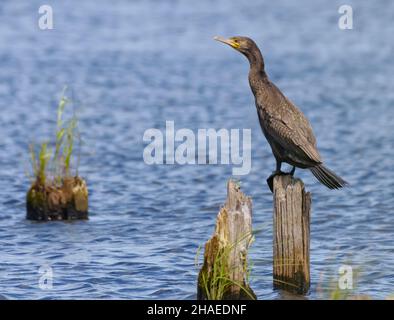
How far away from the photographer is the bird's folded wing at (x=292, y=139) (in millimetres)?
10367

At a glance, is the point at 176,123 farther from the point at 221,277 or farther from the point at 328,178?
the point at 221,277

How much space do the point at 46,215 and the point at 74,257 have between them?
153 centimetres

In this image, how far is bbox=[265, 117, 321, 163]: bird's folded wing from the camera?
10367 millimetres

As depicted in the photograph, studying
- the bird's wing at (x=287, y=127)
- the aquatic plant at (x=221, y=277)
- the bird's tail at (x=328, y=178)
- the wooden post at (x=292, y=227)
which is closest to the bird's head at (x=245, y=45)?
the bird's wing at (x=287, y=127)

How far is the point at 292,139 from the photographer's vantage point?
34.2 feet

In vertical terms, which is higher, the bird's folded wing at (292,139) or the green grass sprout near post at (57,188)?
the bird's folded wing at (292,139)

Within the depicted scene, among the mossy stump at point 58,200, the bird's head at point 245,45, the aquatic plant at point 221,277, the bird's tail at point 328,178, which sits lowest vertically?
the aquatic plant at point 221,277

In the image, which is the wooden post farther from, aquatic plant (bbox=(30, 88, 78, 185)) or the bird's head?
aquatic plant (bbox=(30, 88, 78, 185))

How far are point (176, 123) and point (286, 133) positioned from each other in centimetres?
1115

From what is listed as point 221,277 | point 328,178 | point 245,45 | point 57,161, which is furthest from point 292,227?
point 57,161

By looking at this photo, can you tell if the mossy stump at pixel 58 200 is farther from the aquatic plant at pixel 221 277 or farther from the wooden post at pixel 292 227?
the aquatic plant at pixel 221 277

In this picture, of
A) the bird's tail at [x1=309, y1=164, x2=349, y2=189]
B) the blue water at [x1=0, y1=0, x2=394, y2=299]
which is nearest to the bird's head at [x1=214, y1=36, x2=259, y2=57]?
the bird's tail at [x1=309, y1=164, x2=349, y2=189]

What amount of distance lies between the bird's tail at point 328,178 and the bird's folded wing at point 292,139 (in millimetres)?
119

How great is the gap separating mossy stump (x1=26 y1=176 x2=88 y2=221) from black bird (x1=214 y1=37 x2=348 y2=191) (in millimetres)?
3528
